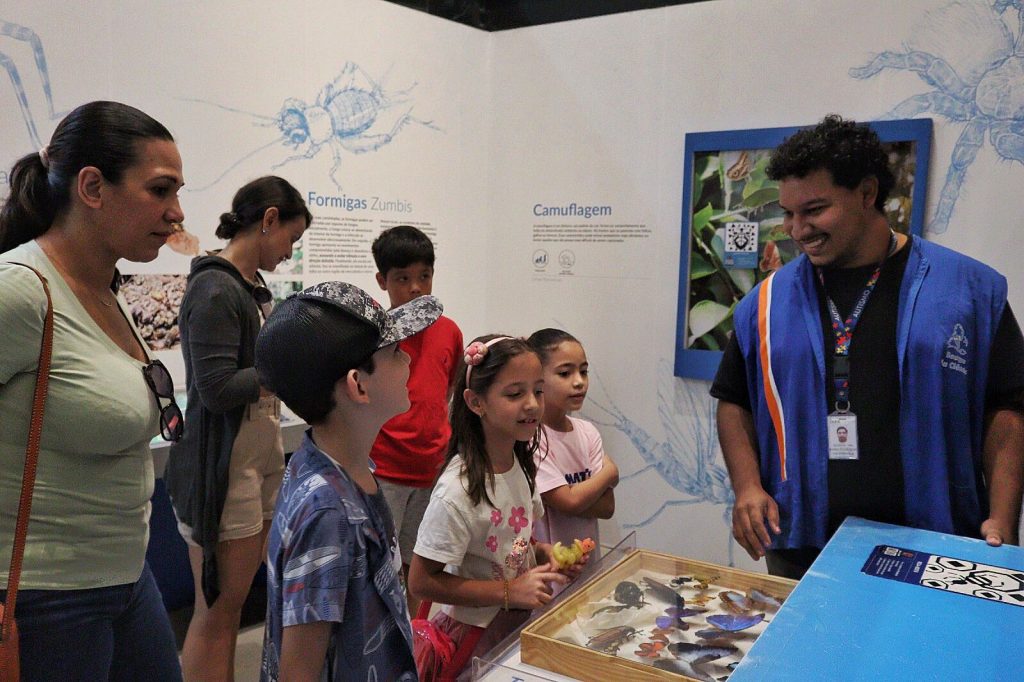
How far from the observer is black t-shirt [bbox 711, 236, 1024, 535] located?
207 cm

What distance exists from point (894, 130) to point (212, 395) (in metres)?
3.10

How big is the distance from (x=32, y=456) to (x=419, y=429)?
6.09ft

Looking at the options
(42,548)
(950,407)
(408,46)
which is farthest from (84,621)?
(408,46)


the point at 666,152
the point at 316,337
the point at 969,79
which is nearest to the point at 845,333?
the point at 316,337

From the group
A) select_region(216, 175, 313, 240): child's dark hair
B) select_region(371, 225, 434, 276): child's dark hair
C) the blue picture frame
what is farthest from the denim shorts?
the blue picture frame

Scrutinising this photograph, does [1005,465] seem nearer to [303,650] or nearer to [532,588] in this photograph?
[532,588]

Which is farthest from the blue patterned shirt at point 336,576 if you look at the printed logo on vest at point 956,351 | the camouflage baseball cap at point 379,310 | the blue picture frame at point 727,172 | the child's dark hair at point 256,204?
the blue picture frame at point 727,172

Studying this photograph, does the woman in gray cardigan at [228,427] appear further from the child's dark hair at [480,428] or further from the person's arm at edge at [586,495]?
the person's arm at edge at [586,495]

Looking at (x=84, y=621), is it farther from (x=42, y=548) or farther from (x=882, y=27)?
(x=882, y=27)

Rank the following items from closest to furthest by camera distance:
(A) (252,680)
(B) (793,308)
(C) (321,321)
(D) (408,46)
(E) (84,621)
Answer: (C) (321,321) < (E) (84,621) < (B) (793,308) < (A) (252,680) < (D) (408,46)

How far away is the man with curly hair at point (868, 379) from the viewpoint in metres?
2.05

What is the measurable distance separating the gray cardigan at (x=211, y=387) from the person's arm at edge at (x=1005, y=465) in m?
2.00

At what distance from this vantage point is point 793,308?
2223 millimetres

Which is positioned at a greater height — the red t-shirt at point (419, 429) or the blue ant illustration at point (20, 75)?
the blue ant illustration at point (20, 75)
